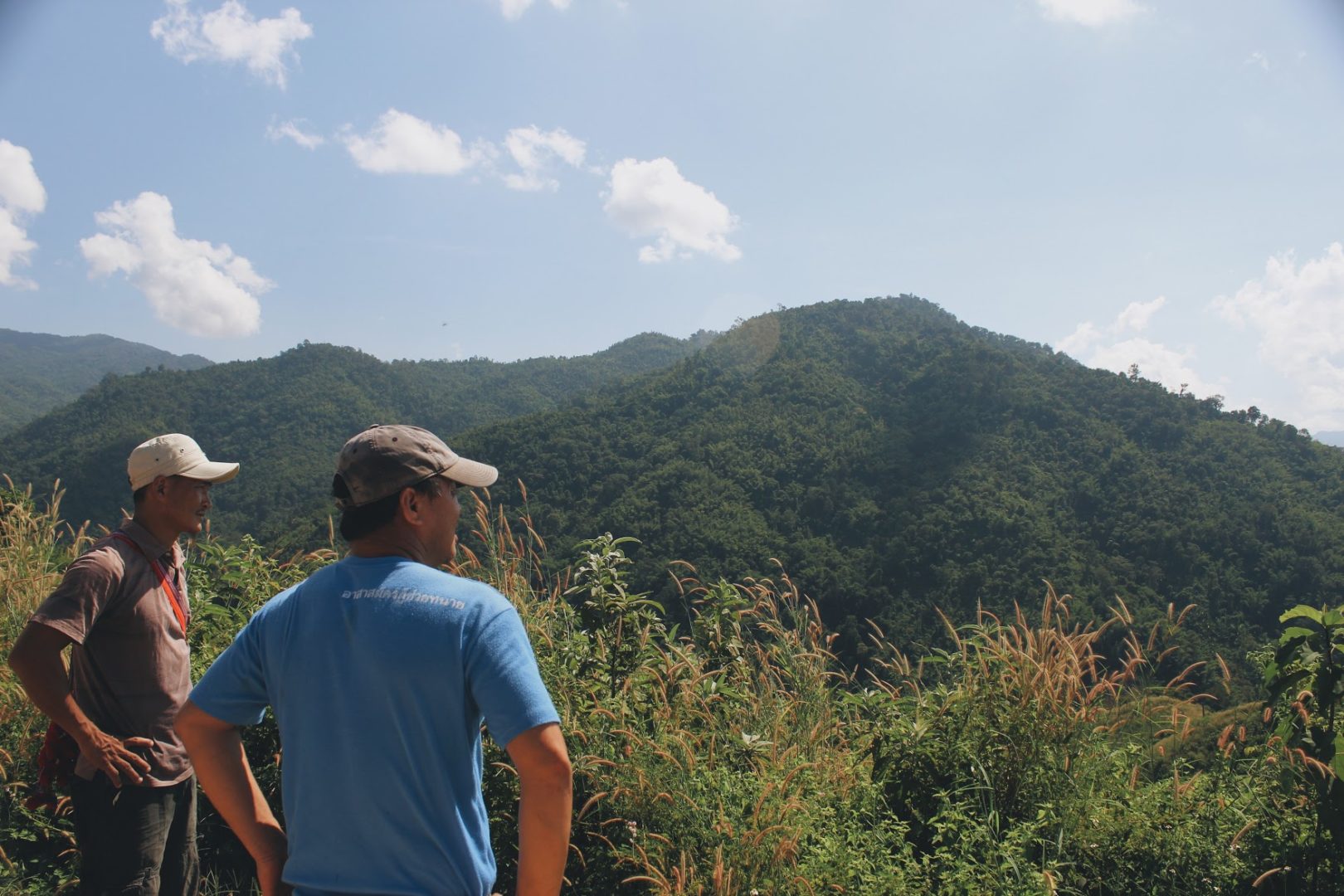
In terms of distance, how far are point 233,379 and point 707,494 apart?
50.8 m

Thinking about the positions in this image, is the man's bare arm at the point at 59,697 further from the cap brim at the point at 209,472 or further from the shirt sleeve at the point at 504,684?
the shirt sleeve at the point at 504,684

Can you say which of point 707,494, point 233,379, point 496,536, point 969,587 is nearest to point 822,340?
point 707,494

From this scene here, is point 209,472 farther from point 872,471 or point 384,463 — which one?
point 872,471

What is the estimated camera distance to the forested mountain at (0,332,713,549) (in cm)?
3981

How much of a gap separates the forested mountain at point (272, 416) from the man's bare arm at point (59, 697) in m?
18.7

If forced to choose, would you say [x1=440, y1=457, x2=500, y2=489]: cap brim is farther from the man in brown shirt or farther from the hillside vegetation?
the man in brown shirt

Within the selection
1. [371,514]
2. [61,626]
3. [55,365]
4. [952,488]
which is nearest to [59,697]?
[61,626]

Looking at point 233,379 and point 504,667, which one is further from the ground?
point 233,379

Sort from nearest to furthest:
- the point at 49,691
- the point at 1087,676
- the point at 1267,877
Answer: the point at 49,691 < the point at 1267,877 < the point at 1087,676

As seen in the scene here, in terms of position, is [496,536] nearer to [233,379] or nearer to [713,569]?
[713,569]

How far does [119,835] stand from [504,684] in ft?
5.60

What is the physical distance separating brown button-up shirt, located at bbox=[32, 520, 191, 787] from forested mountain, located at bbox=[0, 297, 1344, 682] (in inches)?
559

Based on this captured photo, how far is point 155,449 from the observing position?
2340mm

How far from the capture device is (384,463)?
Result: 1.31m
